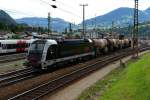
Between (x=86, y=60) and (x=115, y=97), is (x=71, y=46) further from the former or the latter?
(x=115, y=97)

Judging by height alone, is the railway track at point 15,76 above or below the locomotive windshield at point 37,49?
below

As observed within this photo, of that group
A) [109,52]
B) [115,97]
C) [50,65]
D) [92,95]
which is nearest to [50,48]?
[50,65]

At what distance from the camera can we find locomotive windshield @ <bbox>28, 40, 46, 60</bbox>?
35.2 meters

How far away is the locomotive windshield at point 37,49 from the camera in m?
35.2

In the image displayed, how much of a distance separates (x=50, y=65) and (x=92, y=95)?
1348 centimetres

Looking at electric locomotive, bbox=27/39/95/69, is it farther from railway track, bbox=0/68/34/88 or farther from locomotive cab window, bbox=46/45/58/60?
railway track, bbox=0/68/34/88

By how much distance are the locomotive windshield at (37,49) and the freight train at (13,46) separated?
20459mm

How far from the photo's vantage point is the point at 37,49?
1403 inches

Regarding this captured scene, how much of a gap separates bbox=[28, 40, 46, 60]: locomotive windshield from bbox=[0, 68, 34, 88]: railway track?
1.74 meters

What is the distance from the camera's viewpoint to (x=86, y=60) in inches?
2041

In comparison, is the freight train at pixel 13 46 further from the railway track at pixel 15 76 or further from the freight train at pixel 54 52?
the railway track at pixel 15 76

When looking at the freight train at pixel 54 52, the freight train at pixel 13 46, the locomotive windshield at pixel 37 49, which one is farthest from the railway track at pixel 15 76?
the freight train at pixel 13 46

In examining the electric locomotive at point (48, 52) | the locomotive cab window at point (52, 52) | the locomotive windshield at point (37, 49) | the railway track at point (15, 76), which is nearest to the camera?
the railway track at point (15, 76)

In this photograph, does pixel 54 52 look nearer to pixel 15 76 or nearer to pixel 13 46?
pixel 15 76
